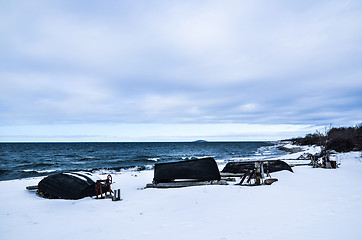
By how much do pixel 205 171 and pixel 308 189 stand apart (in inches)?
229

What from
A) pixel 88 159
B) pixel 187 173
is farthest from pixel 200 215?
pixel 88 159

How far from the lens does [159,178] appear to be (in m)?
15.8

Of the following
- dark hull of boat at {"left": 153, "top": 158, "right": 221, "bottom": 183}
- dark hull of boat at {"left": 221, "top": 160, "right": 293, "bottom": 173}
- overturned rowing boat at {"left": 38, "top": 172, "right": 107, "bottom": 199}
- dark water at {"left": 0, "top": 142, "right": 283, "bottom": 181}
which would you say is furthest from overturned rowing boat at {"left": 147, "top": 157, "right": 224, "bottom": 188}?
dark water at {"left": 0, "top": 142, "right": 283, "bottom": 181}

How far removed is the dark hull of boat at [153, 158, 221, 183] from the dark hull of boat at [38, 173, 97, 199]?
4.44m

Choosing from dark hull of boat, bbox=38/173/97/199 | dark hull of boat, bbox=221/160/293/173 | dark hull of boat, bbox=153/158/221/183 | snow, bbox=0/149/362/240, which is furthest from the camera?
dark hull of boat, bbox=221/160/293/173

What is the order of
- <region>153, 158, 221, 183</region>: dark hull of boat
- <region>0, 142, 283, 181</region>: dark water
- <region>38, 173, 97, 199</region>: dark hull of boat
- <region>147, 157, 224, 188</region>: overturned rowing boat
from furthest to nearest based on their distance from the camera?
<region>0, 142, 283, 181</region>: dark water < <region>153, 158, 221, 183</region>: dark hull of boat < <region>147, 157, 224, 188</region>: overturned rowing boat < <region>38, 173, 97, 199</region>: dark hull of boat

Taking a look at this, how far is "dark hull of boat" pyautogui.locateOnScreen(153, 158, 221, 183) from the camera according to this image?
15.2 m

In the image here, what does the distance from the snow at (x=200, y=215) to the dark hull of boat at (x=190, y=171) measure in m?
2.38

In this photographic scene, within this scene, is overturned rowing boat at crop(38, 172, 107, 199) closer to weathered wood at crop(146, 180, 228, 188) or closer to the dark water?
weathered wood at crop(146, 180, 228, 188)

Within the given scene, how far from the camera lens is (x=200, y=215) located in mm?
8469

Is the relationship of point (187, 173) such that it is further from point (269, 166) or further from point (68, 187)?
point (269, 166)

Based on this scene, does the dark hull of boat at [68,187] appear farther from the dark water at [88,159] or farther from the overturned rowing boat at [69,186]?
the dark water at [88,159]

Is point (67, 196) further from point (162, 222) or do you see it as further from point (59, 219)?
point (162, 222)

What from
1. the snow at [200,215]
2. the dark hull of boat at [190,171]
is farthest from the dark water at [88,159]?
the snow at [200,215]
